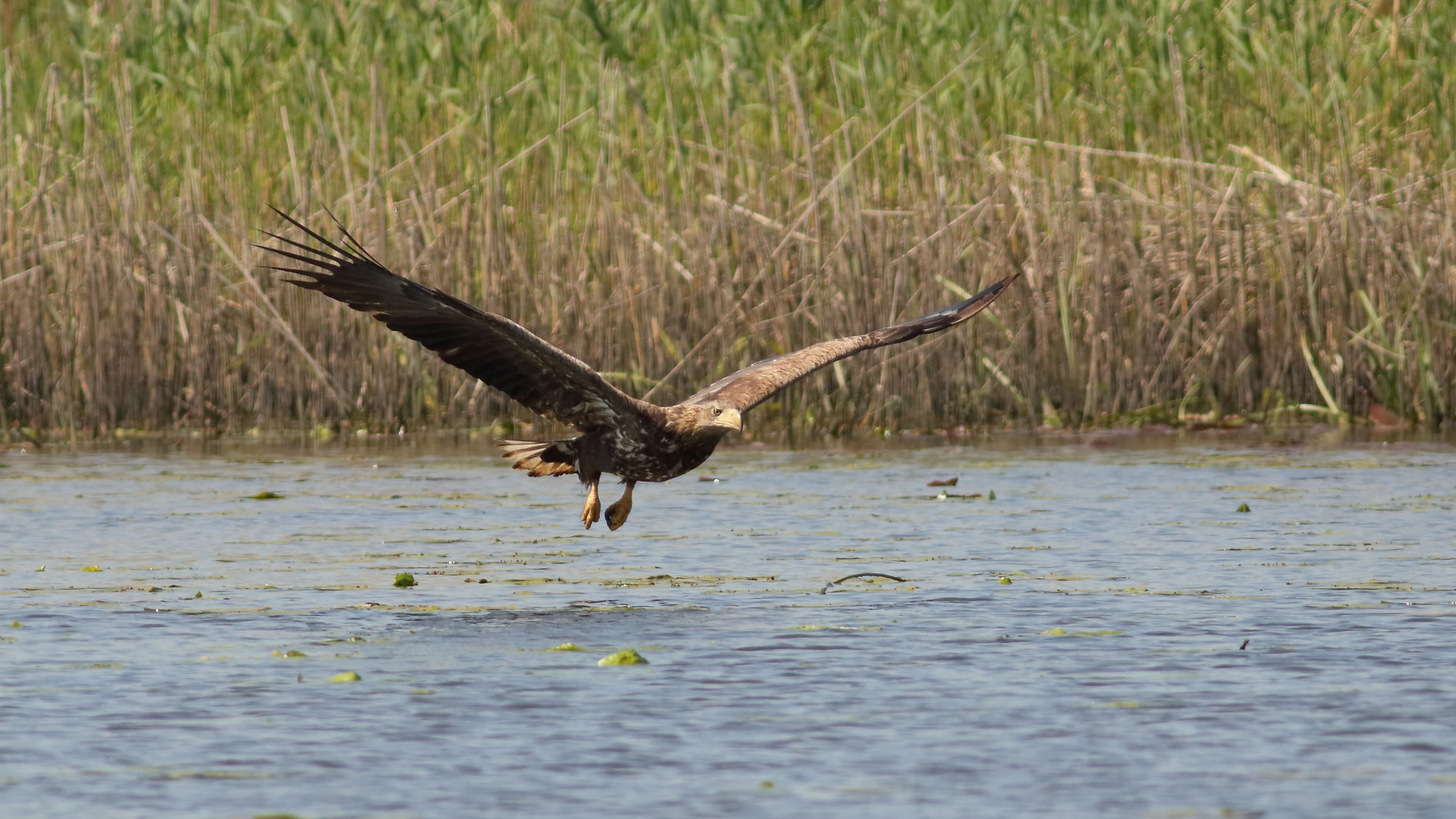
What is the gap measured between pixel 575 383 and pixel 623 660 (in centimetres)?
203

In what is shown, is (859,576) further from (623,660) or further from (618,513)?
(623,660)

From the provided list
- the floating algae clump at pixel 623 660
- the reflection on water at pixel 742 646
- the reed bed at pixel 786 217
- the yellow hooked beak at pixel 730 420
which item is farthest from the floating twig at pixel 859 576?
the reed bed at pixel 786 217

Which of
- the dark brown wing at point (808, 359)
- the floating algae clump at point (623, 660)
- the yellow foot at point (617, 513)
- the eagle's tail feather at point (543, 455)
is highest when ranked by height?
the dark brown wing at point (808, 359)

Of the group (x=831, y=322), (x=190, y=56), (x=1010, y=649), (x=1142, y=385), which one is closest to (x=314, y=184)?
(x=190, y=56)

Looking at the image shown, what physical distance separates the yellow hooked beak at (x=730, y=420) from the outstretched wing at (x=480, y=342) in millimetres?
290

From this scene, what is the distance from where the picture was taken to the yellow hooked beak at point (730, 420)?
8.27 metres

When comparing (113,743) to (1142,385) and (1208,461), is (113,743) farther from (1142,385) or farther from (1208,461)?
(1142,385)

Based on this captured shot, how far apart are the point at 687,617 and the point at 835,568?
134cm

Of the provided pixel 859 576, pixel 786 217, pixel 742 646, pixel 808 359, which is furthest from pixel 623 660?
pixel 786 217

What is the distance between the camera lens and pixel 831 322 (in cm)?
1274

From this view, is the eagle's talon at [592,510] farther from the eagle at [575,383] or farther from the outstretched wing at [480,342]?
the outstretched wing at [480,342]

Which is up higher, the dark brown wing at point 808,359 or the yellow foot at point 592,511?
the dark brown wing at point 808,359

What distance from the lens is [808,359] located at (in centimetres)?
919

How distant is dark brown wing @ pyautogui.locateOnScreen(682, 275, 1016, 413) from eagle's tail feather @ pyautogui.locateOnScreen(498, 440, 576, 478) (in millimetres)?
554
